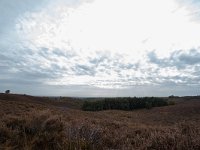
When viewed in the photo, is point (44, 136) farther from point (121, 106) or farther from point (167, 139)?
point (121, 106)

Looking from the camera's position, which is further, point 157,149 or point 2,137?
point 2,137

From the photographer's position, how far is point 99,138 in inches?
287

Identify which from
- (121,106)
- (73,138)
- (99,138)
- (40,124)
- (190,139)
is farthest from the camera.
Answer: (121,106)

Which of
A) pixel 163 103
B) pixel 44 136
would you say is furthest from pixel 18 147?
pixel 163 103

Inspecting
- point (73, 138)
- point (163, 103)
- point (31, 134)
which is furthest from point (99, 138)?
point (163, 103)

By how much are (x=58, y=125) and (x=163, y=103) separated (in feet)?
188

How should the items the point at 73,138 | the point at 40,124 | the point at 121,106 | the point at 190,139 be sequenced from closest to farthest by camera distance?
1. the point at 190,139
2. the point at 73,138
3. the point at 40,124
4. the point at 121,106

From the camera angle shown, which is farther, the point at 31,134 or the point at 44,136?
the point at 31,134

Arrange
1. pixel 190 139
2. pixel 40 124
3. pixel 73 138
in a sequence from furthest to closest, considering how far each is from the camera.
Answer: pixel 40 124 → pixel 73 138 → pixel 190 139

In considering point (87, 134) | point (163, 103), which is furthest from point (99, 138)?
point (163, 103)

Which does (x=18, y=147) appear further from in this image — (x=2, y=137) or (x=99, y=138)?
(x=99, y=138)

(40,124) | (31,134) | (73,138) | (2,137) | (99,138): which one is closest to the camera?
(73,138)

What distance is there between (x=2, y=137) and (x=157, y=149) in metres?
4.66

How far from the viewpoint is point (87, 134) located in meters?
7.10
